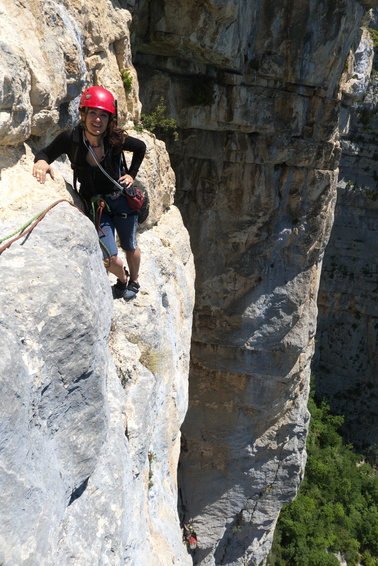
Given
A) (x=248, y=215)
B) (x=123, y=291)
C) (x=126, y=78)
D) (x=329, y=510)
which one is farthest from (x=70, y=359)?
(x=329, y=510)

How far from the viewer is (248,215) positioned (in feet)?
31.6

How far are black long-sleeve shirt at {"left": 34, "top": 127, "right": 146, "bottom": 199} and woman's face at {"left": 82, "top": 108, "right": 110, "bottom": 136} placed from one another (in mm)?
102

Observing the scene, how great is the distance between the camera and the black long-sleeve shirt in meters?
3.36

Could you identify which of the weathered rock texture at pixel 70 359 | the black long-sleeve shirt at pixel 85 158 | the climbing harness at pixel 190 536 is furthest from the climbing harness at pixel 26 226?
the climbing harness at pixel 190 536

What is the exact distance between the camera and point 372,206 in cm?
1692

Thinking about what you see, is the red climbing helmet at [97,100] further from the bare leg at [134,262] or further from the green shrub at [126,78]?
the green shrub at [126,78]

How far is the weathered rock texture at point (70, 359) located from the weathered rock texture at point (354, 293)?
1350 cm

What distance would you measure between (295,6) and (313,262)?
471 cm

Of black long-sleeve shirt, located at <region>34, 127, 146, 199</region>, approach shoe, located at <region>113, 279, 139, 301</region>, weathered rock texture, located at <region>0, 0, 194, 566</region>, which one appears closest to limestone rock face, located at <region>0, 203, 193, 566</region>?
weathered rock texture, located at <region>0, 0, 194, 566</region>

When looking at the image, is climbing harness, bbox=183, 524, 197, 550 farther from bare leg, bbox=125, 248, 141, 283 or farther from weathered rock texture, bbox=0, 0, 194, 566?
bare leg, bbox=125, 248, 141, 283

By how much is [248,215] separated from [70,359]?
7.74 meters

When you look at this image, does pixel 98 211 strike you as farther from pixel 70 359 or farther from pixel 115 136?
pixel 70 359

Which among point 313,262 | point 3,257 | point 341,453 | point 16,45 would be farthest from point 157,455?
point 341,453

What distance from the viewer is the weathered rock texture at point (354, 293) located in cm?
1648
